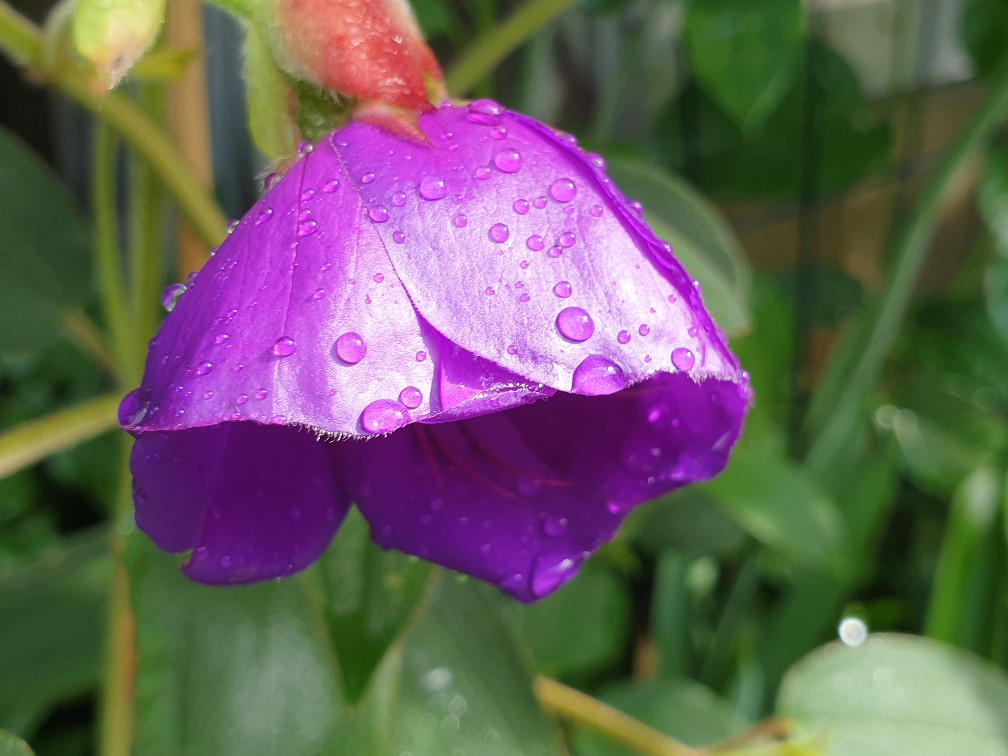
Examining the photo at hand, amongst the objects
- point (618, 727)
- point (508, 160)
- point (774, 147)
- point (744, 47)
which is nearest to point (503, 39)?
point (744, 47)

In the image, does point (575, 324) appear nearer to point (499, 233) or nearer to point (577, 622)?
point (499, 233)

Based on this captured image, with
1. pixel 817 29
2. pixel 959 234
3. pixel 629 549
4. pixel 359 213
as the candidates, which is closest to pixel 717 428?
pixel 359 213

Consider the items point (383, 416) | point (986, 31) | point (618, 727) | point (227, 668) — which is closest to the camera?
point (383, 416)

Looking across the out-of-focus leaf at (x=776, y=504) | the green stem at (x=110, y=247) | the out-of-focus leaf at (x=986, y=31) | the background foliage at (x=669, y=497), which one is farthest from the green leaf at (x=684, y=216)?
the out-of-focus leaf at (x=986, y=31)

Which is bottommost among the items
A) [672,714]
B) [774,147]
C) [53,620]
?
[672,714]

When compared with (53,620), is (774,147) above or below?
below

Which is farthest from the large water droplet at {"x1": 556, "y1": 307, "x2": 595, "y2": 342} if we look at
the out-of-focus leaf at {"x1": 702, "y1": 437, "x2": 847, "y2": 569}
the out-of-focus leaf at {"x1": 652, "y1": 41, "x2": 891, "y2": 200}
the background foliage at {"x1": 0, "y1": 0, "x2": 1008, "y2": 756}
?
the out-of-focus leaf at {"x1": 652, "y1": 41, "x2": 891, "y2": 200}
